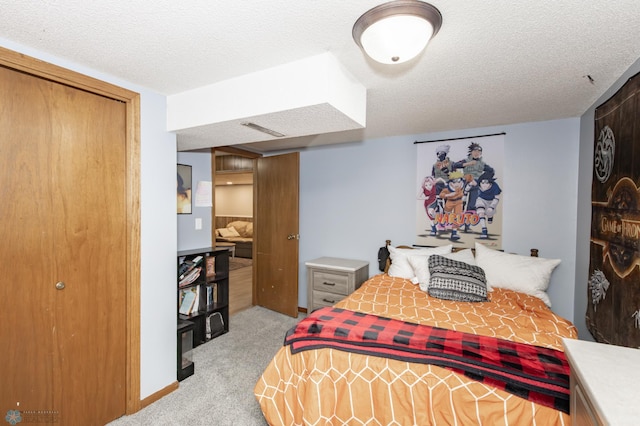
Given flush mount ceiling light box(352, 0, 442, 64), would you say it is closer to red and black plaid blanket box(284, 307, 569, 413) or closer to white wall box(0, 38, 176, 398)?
red and black plaid blanket box(284, 307, 569, 413)

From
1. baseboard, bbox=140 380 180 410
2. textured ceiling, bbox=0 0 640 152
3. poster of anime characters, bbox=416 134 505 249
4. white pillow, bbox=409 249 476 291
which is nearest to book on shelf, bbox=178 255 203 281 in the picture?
baseboard, bbox=140 380 180 410

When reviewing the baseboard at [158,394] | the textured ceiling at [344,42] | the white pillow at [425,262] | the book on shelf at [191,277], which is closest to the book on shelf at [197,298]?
the book on shelf at [191,277]

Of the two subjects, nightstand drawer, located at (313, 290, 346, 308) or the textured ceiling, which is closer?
the textured ceiling

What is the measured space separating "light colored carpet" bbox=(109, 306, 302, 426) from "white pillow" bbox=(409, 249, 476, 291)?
1.59 m

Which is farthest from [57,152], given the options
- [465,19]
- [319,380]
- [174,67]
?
[465,19]

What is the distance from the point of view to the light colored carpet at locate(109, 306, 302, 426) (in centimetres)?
199

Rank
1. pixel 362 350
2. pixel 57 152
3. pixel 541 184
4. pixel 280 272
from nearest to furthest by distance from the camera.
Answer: pixel 362 350 < pixel 57 152 < pixel 541 184 < pixel 280 272

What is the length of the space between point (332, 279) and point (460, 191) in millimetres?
1690

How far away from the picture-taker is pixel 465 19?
1.32 meters

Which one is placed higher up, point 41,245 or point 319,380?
point 41,245

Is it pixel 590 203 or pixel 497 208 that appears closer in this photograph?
pixel 590 203

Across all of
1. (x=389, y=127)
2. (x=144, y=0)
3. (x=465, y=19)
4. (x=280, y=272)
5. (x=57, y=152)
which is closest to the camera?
(x=144, y=0)

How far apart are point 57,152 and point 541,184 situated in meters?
3.80

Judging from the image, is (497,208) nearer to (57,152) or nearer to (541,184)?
(541,184)
